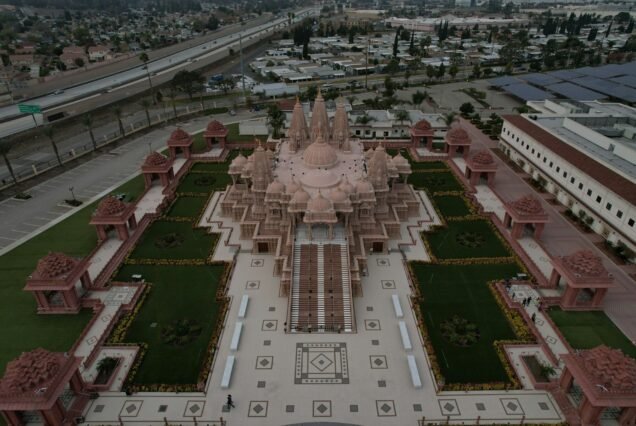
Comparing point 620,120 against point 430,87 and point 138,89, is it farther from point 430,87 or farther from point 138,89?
point 138,89

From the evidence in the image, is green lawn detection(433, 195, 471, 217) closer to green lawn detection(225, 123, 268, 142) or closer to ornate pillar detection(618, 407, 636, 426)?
ornate pillar detection(618, 407, 636, 426)

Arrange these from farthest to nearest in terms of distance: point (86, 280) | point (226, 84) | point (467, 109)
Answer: point (226, 84) < point (467, 109) < point (86, 280)

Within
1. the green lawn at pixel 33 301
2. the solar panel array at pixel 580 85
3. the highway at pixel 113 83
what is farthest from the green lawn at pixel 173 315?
the solar panel array at pixel 580 85

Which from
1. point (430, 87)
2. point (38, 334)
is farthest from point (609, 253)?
point (430, 87)

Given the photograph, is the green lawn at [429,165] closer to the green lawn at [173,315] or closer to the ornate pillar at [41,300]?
the green lawn at [173,315]

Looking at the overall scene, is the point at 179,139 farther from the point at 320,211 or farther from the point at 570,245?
the point at 570,245

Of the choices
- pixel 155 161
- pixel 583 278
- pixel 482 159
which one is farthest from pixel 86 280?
pixel 482 159

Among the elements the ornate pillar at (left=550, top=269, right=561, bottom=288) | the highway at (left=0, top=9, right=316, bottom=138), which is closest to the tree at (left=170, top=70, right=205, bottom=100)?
the highway at (left=0, top=9, right=316, bottom=138)
